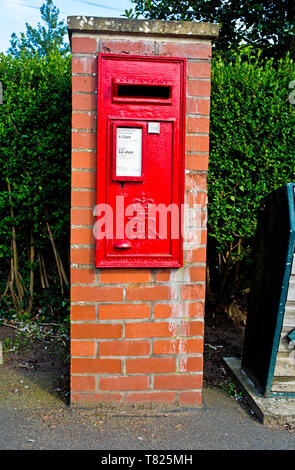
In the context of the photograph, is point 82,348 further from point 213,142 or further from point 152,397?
point 213,142

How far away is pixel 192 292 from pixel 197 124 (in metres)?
1.01

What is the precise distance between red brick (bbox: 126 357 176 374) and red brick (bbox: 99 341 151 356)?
5 cm

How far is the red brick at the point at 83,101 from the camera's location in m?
2.23

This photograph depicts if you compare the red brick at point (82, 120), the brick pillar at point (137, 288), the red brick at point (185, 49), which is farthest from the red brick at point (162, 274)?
the red brick at point (185, 49)

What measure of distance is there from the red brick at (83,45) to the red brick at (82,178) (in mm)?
679

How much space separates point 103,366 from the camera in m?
2.36

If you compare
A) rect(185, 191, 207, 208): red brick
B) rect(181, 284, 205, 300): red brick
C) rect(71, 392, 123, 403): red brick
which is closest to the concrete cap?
rect(185, 191, 207, 208): red brick

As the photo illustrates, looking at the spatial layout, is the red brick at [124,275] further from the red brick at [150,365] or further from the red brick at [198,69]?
the red brick at [198,69]

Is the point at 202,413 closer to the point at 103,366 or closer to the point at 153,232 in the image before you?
the point at 103,366

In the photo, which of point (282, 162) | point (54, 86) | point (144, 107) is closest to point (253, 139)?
point (282, 162)

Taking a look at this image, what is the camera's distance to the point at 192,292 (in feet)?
7.86

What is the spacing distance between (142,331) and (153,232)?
1.99ft

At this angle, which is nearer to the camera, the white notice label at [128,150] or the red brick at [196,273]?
the white notice label at [128,150]

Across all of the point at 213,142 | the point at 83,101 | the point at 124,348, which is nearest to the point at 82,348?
the point at 124,348
